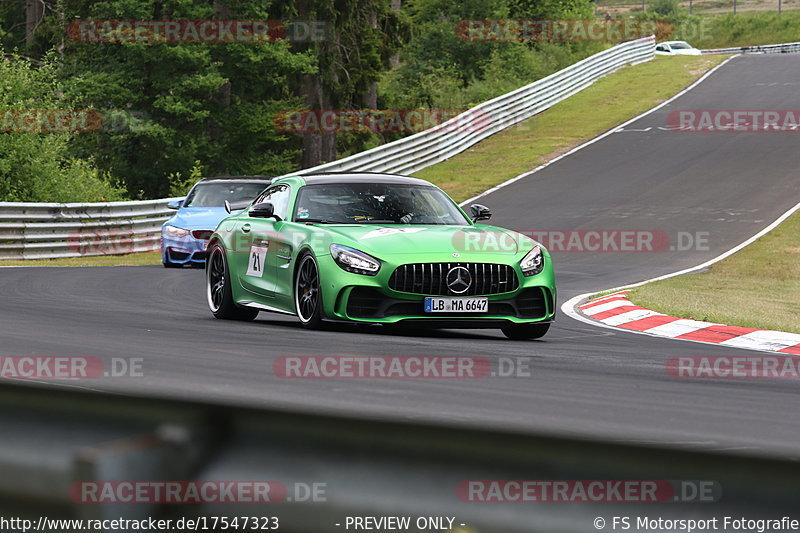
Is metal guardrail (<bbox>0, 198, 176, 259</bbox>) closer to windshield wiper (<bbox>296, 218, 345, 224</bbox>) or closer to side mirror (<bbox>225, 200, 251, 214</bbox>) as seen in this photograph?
side mirror (<bbox>225, 200, 251, 214</bbox>)

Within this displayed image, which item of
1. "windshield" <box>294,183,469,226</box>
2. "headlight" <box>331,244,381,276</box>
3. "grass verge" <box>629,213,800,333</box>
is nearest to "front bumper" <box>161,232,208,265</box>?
"grass verge" <box>629,213,800,333</box>

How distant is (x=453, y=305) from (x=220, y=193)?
42.6 feet

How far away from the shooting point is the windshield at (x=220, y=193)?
2153 centimetres

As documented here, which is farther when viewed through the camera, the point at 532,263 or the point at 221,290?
the point at 221,290

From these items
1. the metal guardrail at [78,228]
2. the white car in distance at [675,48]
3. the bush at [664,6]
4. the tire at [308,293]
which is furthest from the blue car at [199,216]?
the bush at [664,6]

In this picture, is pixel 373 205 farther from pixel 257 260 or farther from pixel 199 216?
pixel 199 216

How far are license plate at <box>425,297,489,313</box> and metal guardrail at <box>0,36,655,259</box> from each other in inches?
591

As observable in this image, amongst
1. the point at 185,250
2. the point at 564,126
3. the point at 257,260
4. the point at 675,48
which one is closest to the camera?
the point at 257,260

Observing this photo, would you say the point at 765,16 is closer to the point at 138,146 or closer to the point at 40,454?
the point at 138,146

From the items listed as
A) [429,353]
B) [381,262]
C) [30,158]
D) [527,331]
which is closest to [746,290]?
[527,331]

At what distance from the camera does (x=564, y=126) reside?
1496 inches

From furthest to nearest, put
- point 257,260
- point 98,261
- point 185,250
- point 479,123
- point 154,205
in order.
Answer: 1. point 479,123
2. point 154,205
3. point 98,261
4. point 185,250
5. point 257,260

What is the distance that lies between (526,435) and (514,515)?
181 millimetres

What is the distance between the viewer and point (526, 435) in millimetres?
2533
